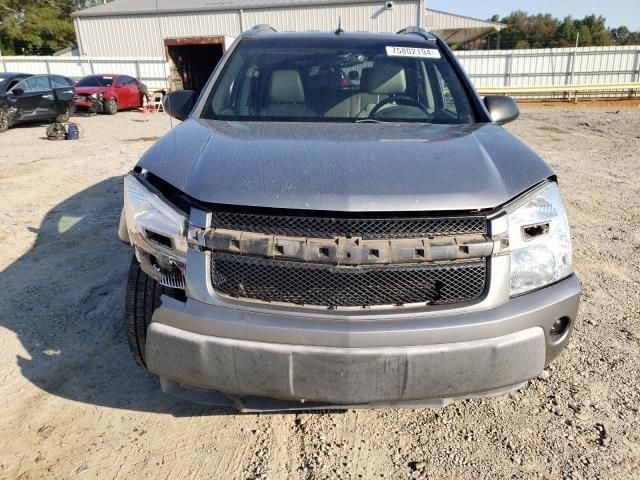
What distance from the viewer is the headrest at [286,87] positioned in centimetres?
307

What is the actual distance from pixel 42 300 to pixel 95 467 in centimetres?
187

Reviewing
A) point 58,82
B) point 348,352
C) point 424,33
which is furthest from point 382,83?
point 58,82

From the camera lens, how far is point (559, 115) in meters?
17.1

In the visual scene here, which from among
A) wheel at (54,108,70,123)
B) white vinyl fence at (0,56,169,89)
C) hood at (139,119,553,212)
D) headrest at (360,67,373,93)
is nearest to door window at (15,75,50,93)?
wheel at (54,108,70,123)

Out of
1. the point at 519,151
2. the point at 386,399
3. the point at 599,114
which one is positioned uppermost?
the point at 519,151

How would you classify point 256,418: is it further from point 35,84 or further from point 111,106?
point 111,106

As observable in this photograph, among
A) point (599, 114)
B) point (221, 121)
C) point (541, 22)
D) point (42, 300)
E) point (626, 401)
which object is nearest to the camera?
point (626, 401)

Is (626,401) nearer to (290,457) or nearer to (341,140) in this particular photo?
(290,457)

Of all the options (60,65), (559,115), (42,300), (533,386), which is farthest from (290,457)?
(60,65)

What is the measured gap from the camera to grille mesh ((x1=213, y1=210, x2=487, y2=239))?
1.84 meters

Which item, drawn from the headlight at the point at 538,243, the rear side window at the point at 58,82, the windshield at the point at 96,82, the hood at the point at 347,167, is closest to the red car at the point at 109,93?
the windshield at the point at 96,82

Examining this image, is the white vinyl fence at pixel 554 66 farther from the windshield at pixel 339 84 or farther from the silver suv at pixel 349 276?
the silver suv at pixel 349 276

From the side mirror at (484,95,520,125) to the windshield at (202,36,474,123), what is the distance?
0.13 metres

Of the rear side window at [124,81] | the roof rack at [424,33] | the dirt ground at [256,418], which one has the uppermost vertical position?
the roof rack at [424,33]
